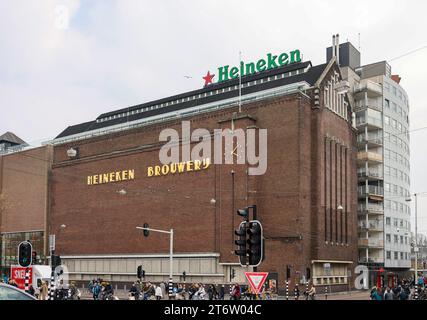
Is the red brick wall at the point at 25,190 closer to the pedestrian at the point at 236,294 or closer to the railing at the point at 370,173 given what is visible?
the railing at the point at 370,173

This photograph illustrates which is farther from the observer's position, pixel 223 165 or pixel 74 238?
pixel 74 238

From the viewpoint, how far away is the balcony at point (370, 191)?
234 ft

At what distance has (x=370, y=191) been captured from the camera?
7194 centimetres

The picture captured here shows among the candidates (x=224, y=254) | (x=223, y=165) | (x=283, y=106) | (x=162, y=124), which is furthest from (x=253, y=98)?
(x=224, y=254)

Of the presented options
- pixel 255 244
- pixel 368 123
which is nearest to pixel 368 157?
pixel 368 123

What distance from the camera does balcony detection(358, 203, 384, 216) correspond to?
70750 millimetres

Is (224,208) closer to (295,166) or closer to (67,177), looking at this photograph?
(295,166)

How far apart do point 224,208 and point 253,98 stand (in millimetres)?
Result: 11643

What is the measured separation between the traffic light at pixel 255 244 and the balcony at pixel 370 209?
58.2 meters

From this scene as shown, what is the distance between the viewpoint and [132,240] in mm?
62969

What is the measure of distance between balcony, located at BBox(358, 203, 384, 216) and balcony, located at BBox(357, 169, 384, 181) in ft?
11.4

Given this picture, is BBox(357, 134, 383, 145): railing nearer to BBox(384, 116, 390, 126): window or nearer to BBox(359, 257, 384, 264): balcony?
BBox(384, 116, 390, 126): window

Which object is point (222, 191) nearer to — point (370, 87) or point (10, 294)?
point (370, 87)
